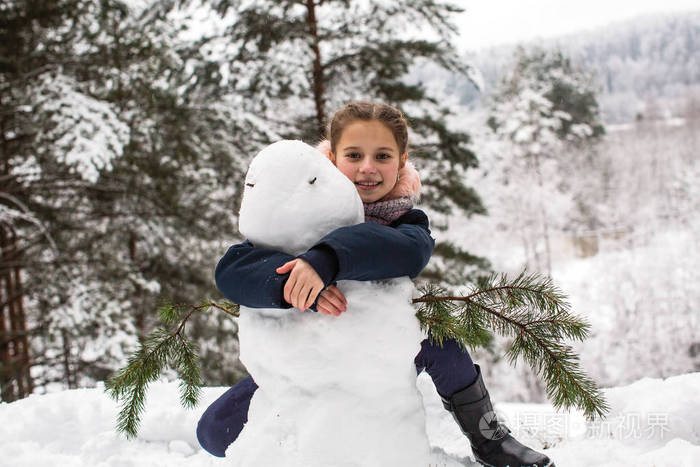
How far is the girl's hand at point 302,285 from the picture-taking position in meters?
1.18

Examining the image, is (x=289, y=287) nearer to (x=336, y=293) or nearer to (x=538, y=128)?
(x=336, y=293)

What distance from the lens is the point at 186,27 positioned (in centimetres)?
571

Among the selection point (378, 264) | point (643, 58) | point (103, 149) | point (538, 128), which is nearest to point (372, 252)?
point (378, 264)

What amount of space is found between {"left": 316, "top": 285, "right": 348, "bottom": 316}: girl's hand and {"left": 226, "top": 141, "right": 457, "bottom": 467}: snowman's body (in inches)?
1.5

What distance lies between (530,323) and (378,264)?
59 cm

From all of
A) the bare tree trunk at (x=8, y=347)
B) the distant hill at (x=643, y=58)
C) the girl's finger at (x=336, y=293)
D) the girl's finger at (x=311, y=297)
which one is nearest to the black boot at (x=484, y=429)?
the girl's finger at (x=336, y=293)

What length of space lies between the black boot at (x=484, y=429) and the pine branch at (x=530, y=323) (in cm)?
32

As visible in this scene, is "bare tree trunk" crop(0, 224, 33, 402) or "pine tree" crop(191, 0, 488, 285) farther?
"pine tree" crop(191, 0, 488, 285)

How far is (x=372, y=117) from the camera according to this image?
172 centimetres

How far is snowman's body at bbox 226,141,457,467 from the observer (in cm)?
126

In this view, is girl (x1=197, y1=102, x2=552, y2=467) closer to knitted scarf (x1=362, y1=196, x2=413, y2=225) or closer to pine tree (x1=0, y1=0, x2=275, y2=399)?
knitted scarf (x1=362, y1=196, x2=413, y2=225)

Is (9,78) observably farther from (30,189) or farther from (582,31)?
(582,31)

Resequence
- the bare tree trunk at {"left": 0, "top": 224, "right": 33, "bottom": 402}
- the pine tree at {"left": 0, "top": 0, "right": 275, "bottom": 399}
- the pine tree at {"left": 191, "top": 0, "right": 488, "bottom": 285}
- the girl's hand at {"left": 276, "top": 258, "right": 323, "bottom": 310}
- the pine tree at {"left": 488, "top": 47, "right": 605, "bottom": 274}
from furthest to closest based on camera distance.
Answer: the pine tree at {"left": 488, "top": 47, "right": 605, "bottom": 274}
the pine tree at {"left": 191, "top": 0, "right": 488, "bottom": 285}
the bare tree trunk at {"left": 0, "top": 224, "right": 33, "bottom": 402}
the pine tree at {"left": 0, "top": 0, "right": 275, "bottom": 399}
the girl's hand at {"left": 276, "top": 258, "right": 323, "bottom": 310}

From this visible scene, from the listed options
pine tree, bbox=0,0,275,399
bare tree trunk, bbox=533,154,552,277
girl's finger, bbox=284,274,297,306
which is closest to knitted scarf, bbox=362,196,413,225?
girl's finger, bbox=284,274,297,306
